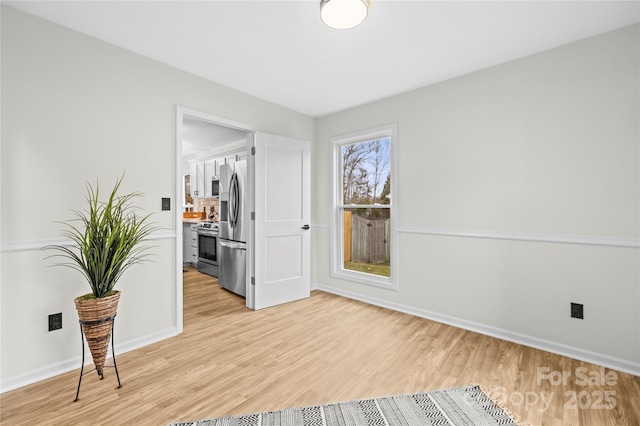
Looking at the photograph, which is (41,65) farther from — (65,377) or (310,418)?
(310,418)

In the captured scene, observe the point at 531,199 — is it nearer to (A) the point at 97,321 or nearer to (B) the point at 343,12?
(B) the point at 343,12

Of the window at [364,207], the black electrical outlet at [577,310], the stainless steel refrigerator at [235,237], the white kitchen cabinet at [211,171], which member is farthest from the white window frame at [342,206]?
the white kitchen cabinet at [211,171]

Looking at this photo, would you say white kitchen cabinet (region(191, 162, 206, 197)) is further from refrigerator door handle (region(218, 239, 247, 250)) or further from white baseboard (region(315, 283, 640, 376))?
white baseboard (region(315, 283, 640, 376))

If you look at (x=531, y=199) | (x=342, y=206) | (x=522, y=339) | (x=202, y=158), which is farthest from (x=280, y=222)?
(x=202, y=158)

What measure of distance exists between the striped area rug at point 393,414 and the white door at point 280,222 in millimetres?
1856

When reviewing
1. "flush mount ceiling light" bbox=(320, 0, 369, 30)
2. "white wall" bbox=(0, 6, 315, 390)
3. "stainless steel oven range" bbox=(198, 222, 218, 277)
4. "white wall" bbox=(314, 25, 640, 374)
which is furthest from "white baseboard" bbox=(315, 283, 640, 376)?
"flush mount ceiling light" bbox=(320, 0, 369, 30)

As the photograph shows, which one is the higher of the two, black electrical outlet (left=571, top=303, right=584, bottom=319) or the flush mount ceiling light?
the flush mount ceiling light

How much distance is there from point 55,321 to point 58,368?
336 mm

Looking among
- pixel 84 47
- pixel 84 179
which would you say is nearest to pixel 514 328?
pixel 84 179

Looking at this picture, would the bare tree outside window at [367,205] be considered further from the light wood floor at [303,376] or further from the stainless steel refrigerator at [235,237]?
the stainless steel refrigerator at [235,237]

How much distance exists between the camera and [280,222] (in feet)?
12.3

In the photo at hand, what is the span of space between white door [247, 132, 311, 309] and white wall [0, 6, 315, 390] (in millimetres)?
977

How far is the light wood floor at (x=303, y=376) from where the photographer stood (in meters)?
1.76

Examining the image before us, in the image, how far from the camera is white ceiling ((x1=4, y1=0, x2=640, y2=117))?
2016 mm
